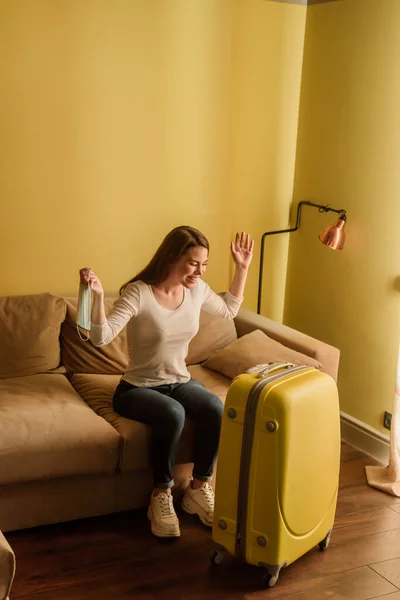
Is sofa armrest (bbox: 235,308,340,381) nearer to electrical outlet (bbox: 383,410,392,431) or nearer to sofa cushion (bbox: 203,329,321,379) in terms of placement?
sofa cushion (bbox: 203,329,321,379)

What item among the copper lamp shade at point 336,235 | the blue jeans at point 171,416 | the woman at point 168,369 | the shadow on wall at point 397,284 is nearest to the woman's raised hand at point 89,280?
the woman at point 168,369

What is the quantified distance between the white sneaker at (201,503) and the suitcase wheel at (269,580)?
1.23 ft

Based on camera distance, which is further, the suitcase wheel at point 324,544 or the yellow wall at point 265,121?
the yellow wall at point 265,121

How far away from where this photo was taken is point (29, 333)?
3.17 metres

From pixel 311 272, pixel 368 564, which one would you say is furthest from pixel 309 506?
pixel 311 272

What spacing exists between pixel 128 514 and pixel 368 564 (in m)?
0.91

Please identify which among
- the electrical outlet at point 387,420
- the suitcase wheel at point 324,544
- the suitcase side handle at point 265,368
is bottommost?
the suitcase wheel at point 324,544

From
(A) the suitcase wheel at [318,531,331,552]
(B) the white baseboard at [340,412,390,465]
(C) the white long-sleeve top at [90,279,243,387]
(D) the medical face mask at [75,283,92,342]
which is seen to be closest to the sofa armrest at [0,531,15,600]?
(D) the medical face mask at [75,283,92,342]

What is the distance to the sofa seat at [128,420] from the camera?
2729mm

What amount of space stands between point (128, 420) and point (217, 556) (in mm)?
588

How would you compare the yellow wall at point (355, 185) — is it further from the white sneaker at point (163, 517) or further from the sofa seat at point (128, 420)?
the white sneaker at point (163, 517)

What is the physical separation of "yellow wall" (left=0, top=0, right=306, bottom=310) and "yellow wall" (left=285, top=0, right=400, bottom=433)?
167mm

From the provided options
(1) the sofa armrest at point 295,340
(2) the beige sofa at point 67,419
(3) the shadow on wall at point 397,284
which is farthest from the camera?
(3) the shadow on wall at point 397,284

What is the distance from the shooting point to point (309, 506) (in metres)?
2.50
